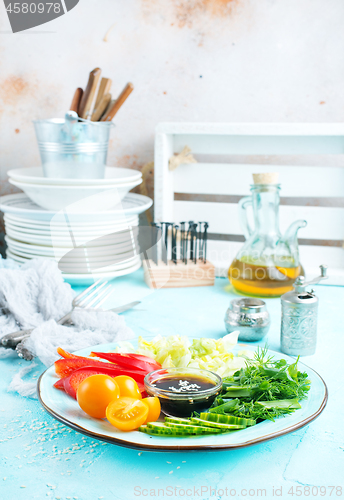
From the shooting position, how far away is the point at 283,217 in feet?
4.13

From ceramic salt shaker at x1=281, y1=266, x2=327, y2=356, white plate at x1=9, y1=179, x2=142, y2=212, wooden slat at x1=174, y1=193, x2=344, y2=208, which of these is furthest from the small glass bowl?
wooden slat at x1=174, y1=193, x2=344, y2=208

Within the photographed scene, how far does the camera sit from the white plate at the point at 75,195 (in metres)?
1.05

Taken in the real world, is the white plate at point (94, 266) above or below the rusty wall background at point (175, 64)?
below

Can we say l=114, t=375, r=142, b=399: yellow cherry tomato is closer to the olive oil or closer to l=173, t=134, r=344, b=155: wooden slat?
the olive oil

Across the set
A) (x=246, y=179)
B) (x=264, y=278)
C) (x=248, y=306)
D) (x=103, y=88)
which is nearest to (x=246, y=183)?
(x=246, y=179)

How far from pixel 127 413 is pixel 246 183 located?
0.91 meters

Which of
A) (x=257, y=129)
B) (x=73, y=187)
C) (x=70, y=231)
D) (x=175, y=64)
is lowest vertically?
(x=70, y=231)

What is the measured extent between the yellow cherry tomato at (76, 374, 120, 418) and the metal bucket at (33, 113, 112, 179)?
0.70 meters

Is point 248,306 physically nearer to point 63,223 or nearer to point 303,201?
point 63,223

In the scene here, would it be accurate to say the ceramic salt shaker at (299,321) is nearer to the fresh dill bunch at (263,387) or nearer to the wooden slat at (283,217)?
the fresh dill bunch at (263,387)

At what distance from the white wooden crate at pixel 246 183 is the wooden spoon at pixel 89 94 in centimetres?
19

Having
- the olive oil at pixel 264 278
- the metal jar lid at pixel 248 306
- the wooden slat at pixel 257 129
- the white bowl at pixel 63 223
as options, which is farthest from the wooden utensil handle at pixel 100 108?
the metal jar lid at pixel 248 306

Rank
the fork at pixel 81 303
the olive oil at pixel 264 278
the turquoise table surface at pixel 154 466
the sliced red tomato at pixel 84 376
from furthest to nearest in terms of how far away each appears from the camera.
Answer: the olive oil at pixel 264 278
the fork at pixel 81 303
the sliced red tomato at pixel 84 376
the turquoise table surface at pixel 154 466

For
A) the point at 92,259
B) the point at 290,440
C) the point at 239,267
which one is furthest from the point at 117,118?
the point at 290,440
